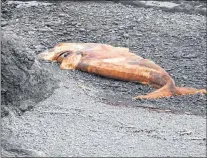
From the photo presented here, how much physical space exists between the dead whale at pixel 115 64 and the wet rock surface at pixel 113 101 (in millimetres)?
100

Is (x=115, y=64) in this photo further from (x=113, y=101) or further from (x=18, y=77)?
(x=18, y=77)

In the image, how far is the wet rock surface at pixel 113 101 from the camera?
3891 millimetres

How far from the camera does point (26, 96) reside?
4625mm

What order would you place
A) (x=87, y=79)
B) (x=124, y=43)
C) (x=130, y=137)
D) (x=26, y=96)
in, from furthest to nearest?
(x=124, y=43)
(x=87, y=79)
(x=26, y=96)
(x=130, y=137)

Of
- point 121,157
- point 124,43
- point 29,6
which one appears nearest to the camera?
point 121,157

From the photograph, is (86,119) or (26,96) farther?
(26,96)

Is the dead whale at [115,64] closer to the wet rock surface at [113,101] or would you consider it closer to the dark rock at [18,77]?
the wet rock surface at [113,101]

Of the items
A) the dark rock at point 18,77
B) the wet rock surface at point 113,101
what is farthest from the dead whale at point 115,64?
the dark rock at point 18,77

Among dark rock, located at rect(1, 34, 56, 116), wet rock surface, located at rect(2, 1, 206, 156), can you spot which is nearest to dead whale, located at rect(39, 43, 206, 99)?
wet rock surface, located at rect(2, 1, 206, 156)

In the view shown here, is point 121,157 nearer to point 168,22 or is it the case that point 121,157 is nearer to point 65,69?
point 65,69

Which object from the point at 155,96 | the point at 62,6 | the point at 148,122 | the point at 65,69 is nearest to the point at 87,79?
the point at 65,69

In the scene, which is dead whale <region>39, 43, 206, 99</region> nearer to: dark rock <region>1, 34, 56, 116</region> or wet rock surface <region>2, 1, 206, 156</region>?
wet rock surface <region>2, 1, 206, 156</region>

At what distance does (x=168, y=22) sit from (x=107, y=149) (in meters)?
4.04

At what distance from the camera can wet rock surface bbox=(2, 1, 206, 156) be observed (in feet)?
12.8
